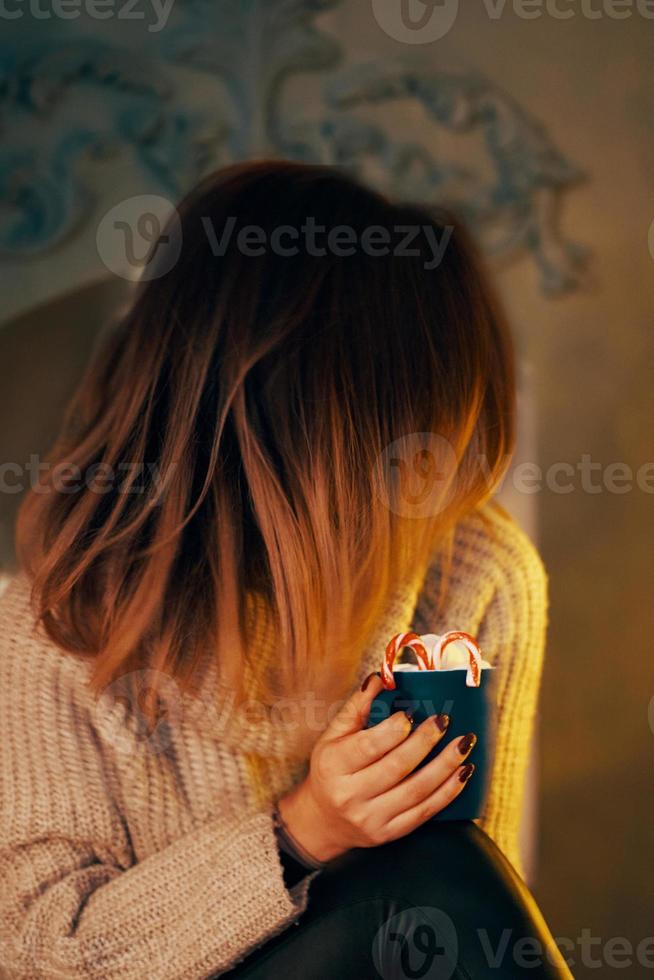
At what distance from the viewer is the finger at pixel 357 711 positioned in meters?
0.61

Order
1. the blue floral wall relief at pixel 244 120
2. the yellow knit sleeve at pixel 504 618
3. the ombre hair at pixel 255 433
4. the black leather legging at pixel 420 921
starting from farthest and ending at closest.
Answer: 1. the blue floral wall relief at pixel 244 120
2. the yellow knit sleeve at pixel 504 618
3. the ombre hair at pixel 255 433
4. the black leather legging at pixel 420 921

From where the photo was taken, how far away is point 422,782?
2.02 ft

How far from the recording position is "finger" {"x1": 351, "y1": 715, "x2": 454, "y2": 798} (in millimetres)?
606

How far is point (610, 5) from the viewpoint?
3.68ft

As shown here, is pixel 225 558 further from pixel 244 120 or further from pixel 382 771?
pixel 244 120

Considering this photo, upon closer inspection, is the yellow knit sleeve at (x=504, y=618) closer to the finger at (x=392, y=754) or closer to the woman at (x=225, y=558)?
the woman at (x=225, y=558)

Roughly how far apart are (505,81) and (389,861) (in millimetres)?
906

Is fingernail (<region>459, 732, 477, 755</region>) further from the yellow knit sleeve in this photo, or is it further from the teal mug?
Answer: the yellow knit sleeve

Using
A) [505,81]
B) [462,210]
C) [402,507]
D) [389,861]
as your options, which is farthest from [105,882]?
[505,81]

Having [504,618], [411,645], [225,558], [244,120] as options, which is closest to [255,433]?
[225,558]

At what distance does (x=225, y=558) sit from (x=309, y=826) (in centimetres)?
21

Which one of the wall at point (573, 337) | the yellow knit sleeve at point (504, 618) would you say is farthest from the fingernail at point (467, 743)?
the wall at point (573, 337)

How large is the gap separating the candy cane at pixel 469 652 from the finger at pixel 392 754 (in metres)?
0.03

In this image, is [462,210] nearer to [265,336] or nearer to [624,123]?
[624,123]
